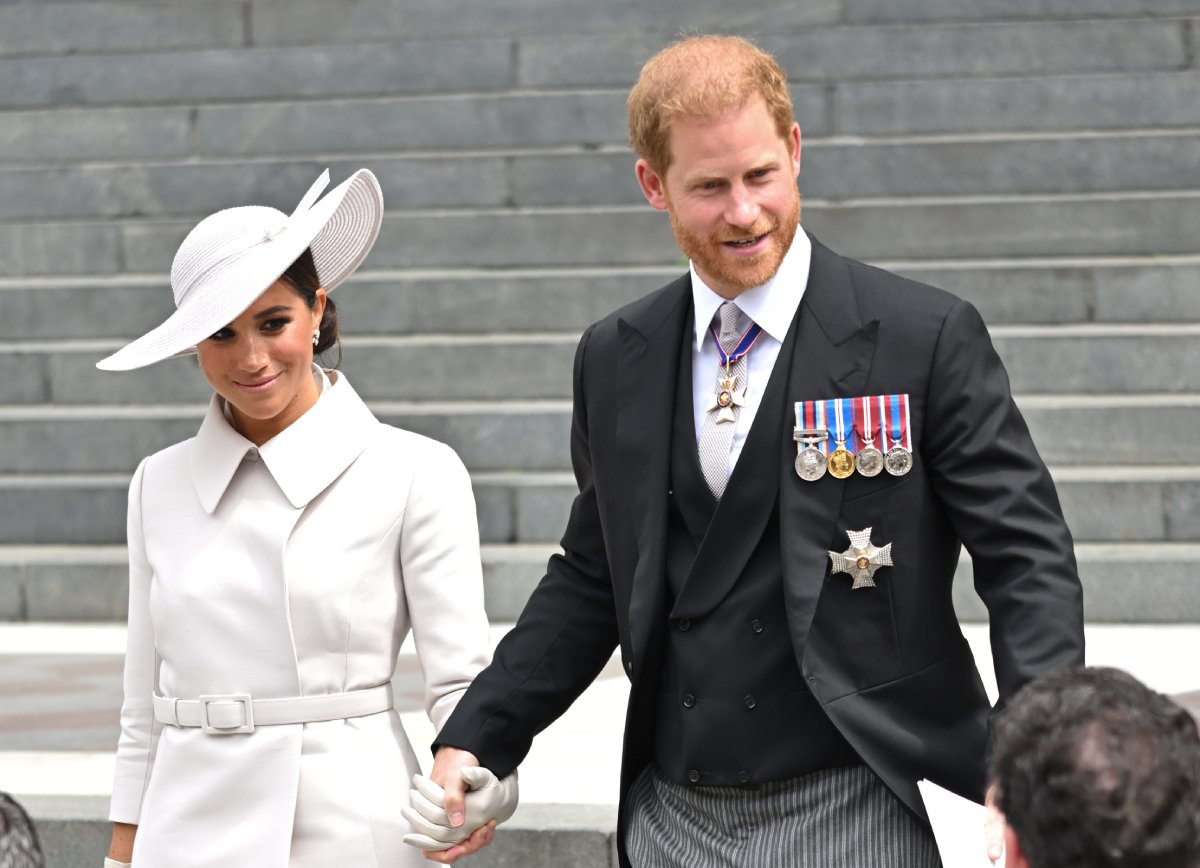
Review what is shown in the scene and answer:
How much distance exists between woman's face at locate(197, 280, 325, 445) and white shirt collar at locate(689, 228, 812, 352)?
0.73 m

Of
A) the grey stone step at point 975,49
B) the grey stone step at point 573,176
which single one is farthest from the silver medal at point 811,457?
the grey stone step at point 975,49

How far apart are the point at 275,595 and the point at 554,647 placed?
1.55ft

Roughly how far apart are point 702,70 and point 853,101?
7238mm

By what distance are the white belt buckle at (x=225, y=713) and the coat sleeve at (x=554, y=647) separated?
32 cm

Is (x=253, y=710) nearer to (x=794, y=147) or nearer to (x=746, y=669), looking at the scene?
(x=746, y=669)

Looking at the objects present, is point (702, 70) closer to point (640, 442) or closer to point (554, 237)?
point (640, 442)

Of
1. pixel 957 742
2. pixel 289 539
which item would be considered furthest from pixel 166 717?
pixel 957 742

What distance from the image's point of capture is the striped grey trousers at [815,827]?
275 cm

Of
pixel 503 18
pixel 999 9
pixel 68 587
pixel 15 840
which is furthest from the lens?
pixel 503 18

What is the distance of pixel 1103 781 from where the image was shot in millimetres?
1771

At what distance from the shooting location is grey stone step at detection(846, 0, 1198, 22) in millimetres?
10164

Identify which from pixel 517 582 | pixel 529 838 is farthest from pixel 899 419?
pixel 517 582

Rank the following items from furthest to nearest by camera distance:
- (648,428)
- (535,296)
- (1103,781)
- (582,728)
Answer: (535,296) → (582,728) → (648,428) → (1103,781)

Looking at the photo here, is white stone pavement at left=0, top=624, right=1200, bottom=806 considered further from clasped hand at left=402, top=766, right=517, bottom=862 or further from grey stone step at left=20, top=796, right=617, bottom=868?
clasped hand at left=402, top=766, right=517, bottom=862
